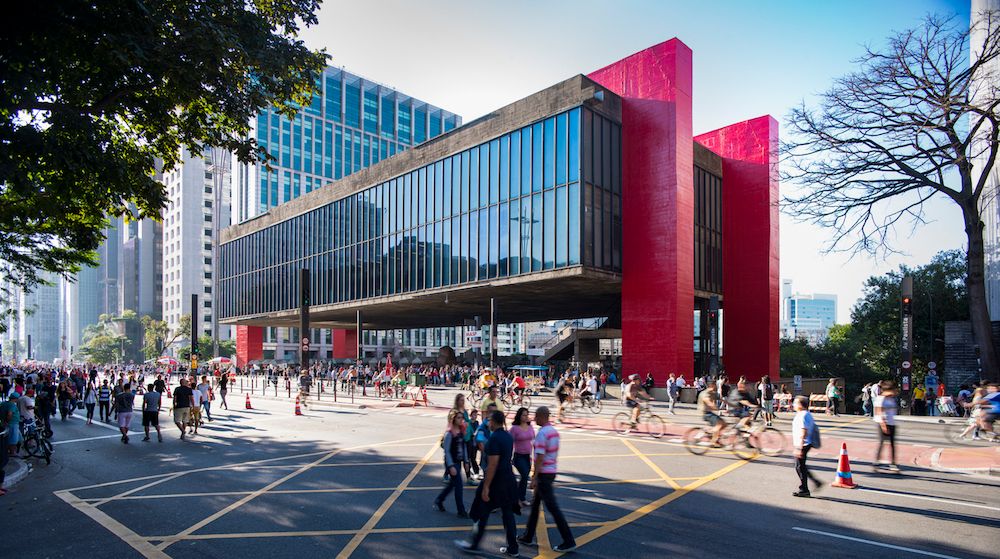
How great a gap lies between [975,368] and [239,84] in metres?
33.2

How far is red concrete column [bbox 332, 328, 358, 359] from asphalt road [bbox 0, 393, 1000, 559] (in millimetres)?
63465

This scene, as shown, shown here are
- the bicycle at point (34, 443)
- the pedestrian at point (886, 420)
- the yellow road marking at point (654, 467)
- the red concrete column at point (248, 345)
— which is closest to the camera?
the yellow road marking at point (654, 467)

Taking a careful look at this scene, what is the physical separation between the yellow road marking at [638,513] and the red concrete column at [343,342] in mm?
69766

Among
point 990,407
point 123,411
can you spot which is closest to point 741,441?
point 990,407

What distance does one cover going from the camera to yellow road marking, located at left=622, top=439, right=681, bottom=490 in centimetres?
1053

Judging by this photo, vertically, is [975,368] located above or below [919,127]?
below

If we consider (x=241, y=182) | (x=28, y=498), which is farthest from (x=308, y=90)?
(x=241, y=182)

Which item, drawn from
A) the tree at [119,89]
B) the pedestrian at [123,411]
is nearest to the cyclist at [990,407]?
the tree at [119,89]

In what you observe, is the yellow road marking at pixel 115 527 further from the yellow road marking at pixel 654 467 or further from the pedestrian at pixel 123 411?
the yellow road marking at pixel 654 467

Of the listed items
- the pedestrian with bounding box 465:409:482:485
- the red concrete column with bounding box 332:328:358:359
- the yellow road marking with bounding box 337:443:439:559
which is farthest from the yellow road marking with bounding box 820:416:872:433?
the red concrete column with bounding box 332:328:358:359

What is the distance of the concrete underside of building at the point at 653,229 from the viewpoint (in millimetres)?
31969

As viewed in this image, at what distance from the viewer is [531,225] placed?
113 ft

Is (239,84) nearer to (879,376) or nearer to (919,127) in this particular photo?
(919,127)

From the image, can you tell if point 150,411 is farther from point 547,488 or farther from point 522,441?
point 547,488
